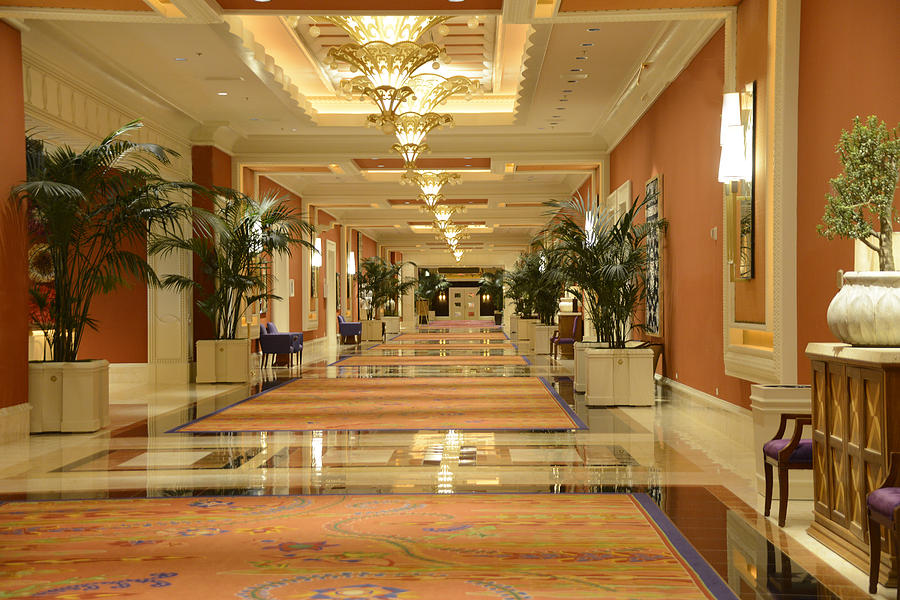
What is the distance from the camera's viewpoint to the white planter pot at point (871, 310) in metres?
3.83

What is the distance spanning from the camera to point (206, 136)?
13.8 metres

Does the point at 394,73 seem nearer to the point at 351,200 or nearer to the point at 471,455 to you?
the point at 471,455

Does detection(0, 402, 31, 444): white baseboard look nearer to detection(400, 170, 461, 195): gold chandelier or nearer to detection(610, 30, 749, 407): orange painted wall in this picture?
detection(610, 30, 749, 407): orange painted wall

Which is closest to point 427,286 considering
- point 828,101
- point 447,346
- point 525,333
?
point 525,333

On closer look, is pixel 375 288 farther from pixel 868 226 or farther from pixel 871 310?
pixel 871 310

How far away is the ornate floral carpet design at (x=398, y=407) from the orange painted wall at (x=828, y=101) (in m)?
2.81

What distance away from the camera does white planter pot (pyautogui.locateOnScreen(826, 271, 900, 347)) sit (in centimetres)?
383

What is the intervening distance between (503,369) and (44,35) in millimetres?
9097

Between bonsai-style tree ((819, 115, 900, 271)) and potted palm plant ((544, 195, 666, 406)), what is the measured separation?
552cm

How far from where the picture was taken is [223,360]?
1292cm

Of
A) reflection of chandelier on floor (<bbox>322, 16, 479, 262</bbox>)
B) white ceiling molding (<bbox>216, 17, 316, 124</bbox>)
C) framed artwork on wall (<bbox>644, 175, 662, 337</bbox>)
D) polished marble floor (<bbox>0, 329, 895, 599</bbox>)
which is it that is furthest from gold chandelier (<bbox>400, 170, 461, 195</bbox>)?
polished marble floor (<bbox>0, 329, 895, 599</bbox>)

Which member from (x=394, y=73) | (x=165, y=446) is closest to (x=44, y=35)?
(x=394, y=73)

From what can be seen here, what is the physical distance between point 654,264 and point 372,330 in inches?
599

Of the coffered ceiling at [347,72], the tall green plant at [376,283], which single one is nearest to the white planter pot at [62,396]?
the coffered ceiling at [347,72]
